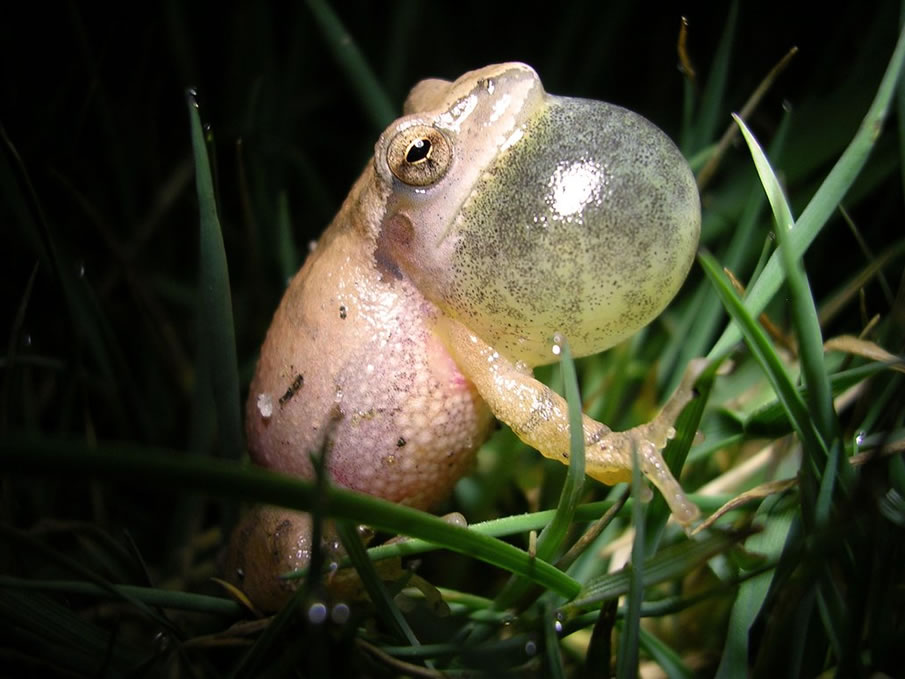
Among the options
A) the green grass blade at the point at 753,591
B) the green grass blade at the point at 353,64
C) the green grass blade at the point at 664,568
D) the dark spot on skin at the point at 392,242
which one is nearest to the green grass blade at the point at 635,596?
the green grass blade at the point at 664,568

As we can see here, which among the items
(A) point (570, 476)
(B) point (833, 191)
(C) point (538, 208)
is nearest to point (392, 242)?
(C) point (538, 208)

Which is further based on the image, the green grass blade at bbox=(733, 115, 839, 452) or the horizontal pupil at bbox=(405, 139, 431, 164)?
the horizontal pupil at bbox=(405, 139, 431, 164)

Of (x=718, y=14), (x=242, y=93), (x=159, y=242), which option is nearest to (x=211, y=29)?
(x=242, y=93)

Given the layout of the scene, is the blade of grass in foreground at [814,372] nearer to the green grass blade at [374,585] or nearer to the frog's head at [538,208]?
the frog's head at [538,208]

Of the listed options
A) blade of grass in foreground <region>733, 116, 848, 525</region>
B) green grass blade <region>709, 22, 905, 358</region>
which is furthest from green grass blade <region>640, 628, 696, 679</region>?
green grass blade <region>709, 22, 905, 358</region>

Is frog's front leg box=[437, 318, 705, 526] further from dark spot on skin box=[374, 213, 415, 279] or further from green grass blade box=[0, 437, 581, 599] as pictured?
green grass blade box=[0, 437, 581, 599]

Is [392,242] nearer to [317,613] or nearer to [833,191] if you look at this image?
[317,613]

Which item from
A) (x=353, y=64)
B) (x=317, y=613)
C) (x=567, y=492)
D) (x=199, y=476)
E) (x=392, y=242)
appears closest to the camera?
(x=199, y=476)

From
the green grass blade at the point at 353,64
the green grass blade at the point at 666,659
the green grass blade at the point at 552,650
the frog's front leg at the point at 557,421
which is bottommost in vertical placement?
the green grass blade at the point at 552,650
